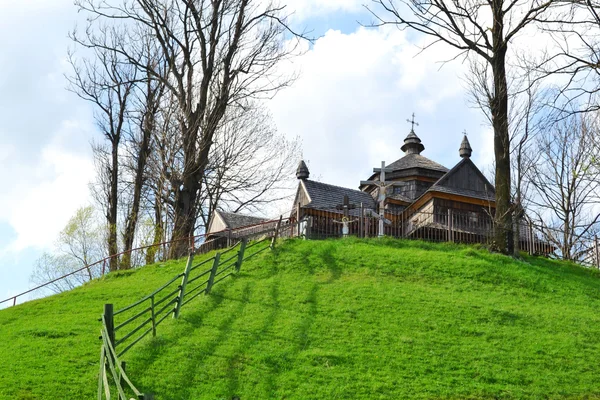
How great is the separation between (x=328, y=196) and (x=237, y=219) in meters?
5.83

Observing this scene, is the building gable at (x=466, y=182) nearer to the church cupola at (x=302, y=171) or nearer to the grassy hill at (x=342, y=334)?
the church cupola at (x=302, y=171)

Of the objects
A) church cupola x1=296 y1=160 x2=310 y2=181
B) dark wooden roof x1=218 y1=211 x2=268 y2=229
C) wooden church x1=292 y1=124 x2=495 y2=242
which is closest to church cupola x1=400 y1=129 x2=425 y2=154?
wooden church x1=292 y1=124 x2=495 y2=242

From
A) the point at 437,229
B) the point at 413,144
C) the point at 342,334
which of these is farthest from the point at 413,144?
the point at 342,334

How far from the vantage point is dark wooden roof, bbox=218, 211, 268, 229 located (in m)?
35.2

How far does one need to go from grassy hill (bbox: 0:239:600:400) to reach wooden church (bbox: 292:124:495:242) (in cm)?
428

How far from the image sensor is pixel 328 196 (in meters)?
32.7

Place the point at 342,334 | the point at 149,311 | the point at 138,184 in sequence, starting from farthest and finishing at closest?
the point at 138,184
the point at 149,311
the point at 342,334

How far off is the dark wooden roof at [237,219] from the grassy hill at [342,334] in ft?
40.3

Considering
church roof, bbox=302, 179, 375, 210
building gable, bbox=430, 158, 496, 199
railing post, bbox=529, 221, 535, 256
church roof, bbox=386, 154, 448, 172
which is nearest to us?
railing post, bbox=529, 221, 535, 256

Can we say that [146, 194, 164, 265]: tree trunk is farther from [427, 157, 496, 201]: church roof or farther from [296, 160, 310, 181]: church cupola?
[427, 157, 496, 201]: church roof

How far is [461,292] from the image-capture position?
1983 centimetres

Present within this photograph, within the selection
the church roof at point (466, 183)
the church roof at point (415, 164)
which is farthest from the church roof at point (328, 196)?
the church roof at point (466, 183)

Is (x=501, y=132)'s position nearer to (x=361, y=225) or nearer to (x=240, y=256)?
(x=361, y=225)

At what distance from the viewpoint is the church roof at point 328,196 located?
31.6m
